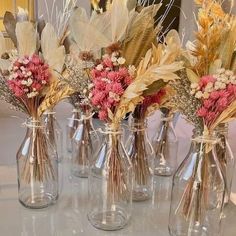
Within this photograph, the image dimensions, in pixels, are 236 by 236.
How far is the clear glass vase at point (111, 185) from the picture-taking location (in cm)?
98

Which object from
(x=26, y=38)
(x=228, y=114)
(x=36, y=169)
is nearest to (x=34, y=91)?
(x=26, y=38)

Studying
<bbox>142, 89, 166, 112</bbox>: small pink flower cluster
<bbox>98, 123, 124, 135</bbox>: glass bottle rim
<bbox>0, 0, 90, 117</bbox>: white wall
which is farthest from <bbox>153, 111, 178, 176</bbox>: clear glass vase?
<bbox>0, 0, 90, 117</bbox>: white wall

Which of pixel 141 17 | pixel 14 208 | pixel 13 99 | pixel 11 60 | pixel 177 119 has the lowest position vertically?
pixel 14 208

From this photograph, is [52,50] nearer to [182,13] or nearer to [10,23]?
[10,23]

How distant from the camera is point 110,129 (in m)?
0.94

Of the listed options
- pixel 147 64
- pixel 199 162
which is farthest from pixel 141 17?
pixel 199 162

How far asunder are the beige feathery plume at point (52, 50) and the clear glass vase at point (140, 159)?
0.87 ft

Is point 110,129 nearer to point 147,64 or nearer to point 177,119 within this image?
point 147,64

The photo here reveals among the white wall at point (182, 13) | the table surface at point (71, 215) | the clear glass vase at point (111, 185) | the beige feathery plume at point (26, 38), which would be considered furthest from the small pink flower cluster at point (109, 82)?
the white wall at point (182, 13)

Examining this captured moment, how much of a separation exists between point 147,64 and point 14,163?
0.74 metres

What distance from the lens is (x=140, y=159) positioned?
111 centimetres

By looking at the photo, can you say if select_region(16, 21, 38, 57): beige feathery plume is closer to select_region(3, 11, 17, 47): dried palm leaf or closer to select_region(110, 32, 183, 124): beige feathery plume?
select_region(3, 11, 17, 47): dried palm leaf

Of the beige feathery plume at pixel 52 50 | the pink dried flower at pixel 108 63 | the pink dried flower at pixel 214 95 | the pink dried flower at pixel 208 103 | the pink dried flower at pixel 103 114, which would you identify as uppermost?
the beige feathery plume at pixel 52 50

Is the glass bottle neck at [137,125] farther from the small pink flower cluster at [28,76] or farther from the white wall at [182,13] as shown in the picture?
the white wall at [182,13]
